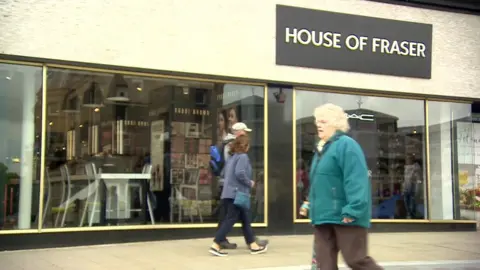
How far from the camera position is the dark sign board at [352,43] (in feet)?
35.4

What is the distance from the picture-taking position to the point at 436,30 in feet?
40.0

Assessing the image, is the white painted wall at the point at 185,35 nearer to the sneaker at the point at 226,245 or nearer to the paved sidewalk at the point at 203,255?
Answer: the paved sidewalk at the point at 203,255

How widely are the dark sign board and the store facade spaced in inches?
1.0

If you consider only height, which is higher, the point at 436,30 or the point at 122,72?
the point at 436,30

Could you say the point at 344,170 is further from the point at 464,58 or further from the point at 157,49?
the point at 464,58

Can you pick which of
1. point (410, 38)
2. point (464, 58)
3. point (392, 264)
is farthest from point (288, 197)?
point (464, 58)

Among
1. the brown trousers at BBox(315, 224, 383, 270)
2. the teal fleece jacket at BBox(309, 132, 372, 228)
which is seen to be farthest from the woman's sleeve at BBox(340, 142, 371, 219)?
the brown trousers at BBox(315, 224, 383, 270)

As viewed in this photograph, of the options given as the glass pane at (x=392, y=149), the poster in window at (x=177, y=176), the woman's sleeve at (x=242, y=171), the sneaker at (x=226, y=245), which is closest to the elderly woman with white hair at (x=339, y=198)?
the woman's sleeve at (x=242, y=171)

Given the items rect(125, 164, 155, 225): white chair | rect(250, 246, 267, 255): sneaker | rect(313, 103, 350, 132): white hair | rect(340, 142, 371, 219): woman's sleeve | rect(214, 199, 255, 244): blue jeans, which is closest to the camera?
rect(340, 142, 371, 219): woman's sleeve

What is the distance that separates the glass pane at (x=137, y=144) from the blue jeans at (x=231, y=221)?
2339 millimetres

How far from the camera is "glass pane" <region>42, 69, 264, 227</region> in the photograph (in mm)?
9438

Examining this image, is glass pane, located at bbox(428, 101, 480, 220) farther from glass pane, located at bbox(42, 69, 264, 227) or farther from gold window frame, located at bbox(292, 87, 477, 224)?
glass pane, located at bbox(42, 69, 264, 227)

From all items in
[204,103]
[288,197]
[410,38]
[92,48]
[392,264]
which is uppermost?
[410,38]

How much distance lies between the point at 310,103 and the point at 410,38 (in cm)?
269
